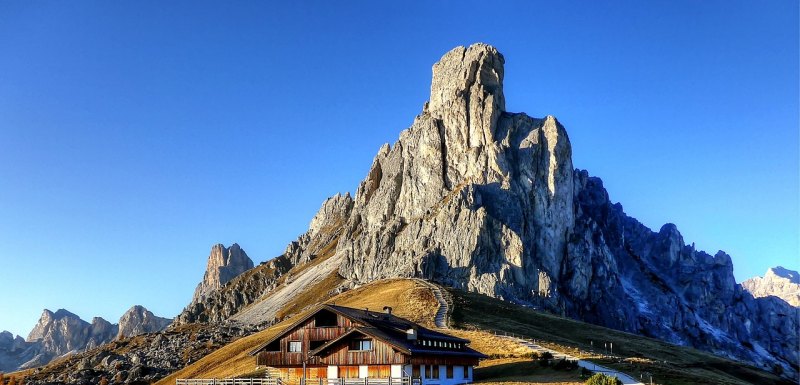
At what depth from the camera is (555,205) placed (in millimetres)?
196000

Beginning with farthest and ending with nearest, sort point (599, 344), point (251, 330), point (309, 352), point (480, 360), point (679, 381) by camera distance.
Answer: point (251, 330), point (599, 344), point (480, 360), point (309, 352), point (679, 381)

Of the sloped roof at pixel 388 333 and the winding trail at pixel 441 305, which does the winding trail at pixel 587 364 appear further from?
the winding trail at pixel 441 305

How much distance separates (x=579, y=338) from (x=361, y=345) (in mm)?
54832

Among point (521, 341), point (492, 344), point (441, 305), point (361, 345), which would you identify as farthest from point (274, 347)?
point (441, 305)

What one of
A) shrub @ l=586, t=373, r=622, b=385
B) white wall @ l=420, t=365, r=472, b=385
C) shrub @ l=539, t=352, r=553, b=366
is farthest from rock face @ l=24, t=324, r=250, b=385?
shrub @ l=586, t=373, r=622, b=385

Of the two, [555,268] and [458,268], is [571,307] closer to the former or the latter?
[555,268]

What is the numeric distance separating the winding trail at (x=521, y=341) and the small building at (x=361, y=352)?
1085 centimetres

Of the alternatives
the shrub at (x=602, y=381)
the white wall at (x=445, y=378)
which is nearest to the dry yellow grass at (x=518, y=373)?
the white wall at (x=445, y=378)

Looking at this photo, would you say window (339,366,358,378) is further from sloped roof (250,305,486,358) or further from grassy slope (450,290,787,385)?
grassy slope (450,290,787,385)

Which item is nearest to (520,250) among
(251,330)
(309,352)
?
(251,330)

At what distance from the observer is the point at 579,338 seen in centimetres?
10544

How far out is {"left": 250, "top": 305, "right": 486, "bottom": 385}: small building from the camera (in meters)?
60.3

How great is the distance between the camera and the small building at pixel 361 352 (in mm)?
60344

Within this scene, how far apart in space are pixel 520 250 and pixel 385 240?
1708 inches
